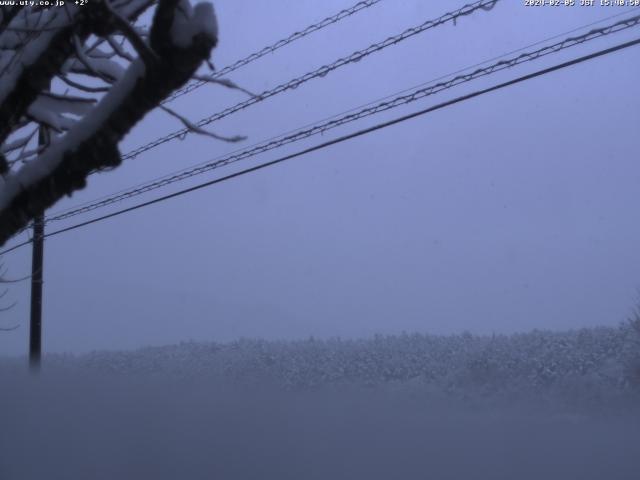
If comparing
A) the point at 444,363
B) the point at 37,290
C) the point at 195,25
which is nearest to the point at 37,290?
the point at 37,290

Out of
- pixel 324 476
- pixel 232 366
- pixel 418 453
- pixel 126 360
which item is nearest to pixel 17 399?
pixel 126 360

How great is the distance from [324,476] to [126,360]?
4.38 meters

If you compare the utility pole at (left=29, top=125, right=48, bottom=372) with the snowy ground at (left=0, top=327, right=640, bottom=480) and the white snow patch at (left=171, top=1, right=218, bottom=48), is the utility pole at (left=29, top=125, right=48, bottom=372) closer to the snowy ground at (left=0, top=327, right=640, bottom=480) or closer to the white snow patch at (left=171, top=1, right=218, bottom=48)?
the snowy ground at (left=0, top=327, right=640, bottom=480)

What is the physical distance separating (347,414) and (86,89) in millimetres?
2912

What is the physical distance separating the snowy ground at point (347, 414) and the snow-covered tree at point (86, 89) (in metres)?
2.57

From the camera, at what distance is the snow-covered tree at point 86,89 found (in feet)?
10.2

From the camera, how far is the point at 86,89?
472 centimetres

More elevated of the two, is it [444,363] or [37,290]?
[37,290]

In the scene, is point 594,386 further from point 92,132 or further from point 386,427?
point 92,132

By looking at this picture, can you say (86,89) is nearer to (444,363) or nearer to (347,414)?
(347,414)

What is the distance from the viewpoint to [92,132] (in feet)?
11.7

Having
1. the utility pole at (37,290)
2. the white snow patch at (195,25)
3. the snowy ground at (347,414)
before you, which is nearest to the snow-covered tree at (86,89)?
the white snow patch at (195,25)

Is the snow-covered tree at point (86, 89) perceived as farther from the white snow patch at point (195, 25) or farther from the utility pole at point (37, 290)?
the utility pole at point (37, 290)

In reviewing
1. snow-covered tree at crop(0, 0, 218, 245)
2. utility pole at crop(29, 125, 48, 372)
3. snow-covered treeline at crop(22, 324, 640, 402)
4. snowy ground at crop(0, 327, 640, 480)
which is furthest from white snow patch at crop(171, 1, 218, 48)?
utility pole at crop(29, 125, 48, 372)
